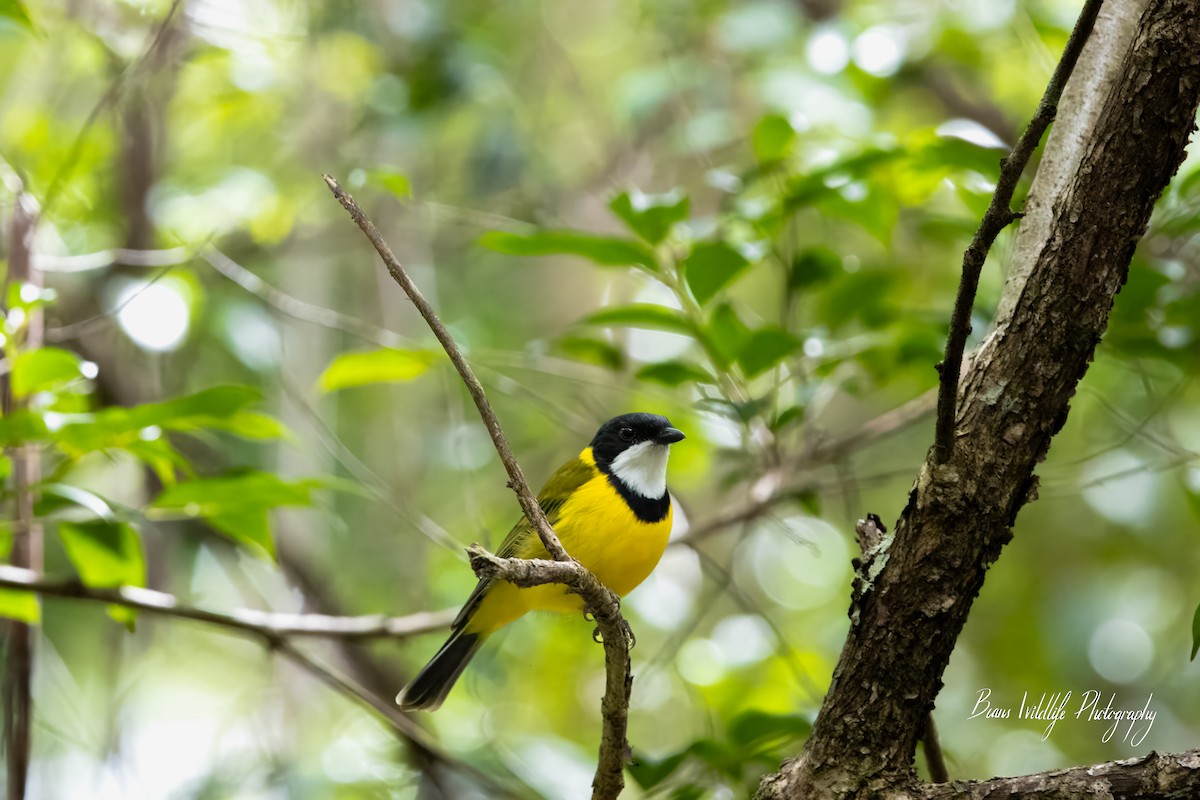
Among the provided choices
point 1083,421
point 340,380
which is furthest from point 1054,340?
point 1083,421

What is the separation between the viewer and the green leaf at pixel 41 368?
263 centimetres

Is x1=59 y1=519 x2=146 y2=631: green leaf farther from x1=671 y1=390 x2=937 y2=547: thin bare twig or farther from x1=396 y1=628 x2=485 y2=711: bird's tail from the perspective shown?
x1=671 y1=390 x2=937 y2=547: thin bare twig

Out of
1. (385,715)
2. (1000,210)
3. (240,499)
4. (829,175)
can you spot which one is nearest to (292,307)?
(385,715)

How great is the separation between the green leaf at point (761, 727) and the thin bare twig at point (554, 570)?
445mm

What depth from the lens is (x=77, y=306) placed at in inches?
209

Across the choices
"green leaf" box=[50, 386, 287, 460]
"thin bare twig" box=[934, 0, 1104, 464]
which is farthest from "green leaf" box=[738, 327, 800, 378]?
"green leaf" box=[50, 386, 287, 460]

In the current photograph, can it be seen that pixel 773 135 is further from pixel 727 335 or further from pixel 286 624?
pixel 286 624

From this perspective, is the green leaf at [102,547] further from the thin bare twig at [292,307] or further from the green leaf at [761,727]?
the green leaf at [761,727]

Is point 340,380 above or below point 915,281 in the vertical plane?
below

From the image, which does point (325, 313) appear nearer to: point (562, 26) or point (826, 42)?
point (826, 42)

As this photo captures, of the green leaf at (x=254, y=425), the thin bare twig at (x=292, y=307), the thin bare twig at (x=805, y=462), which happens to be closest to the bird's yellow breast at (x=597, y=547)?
the thin bare twig at (x=805, y=462)

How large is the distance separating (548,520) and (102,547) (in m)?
1.45

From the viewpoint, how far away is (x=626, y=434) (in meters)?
4.26

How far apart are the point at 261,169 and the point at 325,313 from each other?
2238 mm
